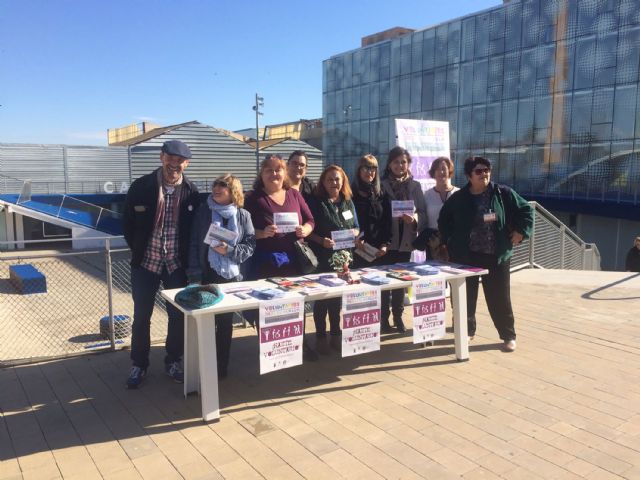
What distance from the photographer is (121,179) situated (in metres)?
33.9

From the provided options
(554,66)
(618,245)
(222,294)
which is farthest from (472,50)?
(222,294)

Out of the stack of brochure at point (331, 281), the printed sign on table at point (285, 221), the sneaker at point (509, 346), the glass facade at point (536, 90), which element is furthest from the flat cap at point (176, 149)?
the glass facade at point (536, 90)

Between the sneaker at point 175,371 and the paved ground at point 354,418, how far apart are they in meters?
0.07

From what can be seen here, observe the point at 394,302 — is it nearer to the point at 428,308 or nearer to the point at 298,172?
the point at 428,308

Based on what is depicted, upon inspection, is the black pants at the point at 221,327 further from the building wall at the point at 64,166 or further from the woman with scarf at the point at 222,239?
the building wall at the point at 64,166

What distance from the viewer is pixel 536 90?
1008 inches

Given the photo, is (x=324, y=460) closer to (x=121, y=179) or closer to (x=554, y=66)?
(x=554, y=66)

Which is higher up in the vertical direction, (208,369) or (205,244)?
(205,244)

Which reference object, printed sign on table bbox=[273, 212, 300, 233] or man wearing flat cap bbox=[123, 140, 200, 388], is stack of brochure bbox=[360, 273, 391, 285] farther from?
man wearing flat cap bbox=[123, 140, 200, 388]

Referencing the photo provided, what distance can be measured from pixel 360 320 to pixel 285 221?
99 centimetres

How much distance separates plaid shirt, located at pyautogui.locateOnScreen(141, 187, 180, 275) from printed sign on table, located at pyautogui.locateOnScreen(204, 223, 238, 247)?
1.02ft

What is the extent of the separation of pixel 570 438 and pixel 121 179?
34.5 metres

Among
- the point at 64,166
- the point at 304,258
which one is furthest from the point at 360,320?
the point at 64,166

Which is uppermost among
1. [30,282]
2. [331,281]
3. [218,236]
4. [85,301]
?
[218,236]
